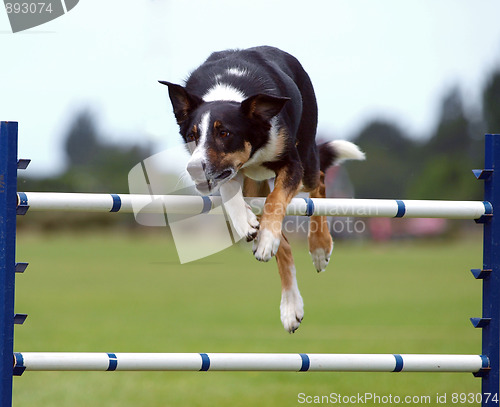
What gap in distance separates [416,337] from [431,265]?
62.3 ft

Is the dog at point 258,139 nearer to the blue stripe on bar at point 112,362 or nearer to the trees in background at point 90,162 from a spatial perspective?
the blue stripe on bar at point 112,362

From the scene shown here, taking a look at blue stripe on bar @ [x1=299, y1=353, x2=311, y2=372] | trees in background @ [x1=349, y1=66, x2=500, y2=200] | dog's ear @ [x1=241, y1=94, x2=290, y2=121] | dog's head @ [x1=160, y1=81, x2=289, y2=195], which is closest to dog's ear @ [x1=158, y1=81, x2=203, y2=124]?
dog's head @ [x1=160, y1=81, x2=289, y2=195]

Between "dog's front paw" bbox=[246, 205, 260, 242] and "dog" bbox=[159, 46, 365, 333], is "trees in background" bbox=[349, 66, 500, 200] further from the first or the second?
"dog's front paw" bbox=[246, 205, 260, 242]

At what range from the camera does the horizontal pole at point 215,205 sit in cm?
364

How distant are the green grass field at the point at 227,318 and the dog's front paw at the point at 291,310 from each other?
282 cm

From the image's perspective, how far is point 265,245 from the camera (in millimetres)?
3850

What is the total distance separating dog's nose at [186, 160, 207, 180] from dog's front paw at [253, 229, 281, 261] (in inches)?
16.2

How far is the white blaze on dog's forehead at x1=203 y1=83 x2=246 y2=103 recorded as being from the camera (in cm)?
427

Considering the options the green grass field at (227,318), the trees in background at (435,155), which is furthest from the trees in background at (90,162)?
the trees in background at (435,155)

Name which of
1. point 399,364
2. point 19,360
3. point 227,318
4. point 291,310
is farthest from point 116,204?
point 227,318

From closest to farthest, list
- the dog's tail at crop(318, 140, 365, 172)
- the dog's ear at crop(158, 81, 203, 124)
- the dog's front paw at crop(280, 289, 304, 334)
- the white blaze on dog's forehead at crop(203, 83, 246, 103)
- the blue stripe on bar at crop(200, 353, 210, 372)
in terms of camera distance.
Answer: the blue stripe on bar at crop(200, 353, 210, 372) → the dog's ear at crop(158, 81, 203, 124) → the white blaze on dog's forehead at crop(203, 83, 246, 103) → the dog's front paw at crop(280, 289, 304, 334) → the dog's tail at crop(318, 140, 365, 172)

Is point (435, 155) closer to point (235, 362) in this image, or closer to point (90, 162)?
point (90, 162)

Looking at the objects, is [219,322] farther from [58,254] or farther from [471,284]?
[58,254]

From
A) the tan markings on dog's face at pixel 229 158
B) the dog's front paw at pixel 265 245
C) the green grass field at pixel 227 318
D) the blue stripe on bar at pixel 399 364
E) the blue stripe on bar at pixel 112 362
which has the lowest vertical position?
the green grass field at pixel 227 318
